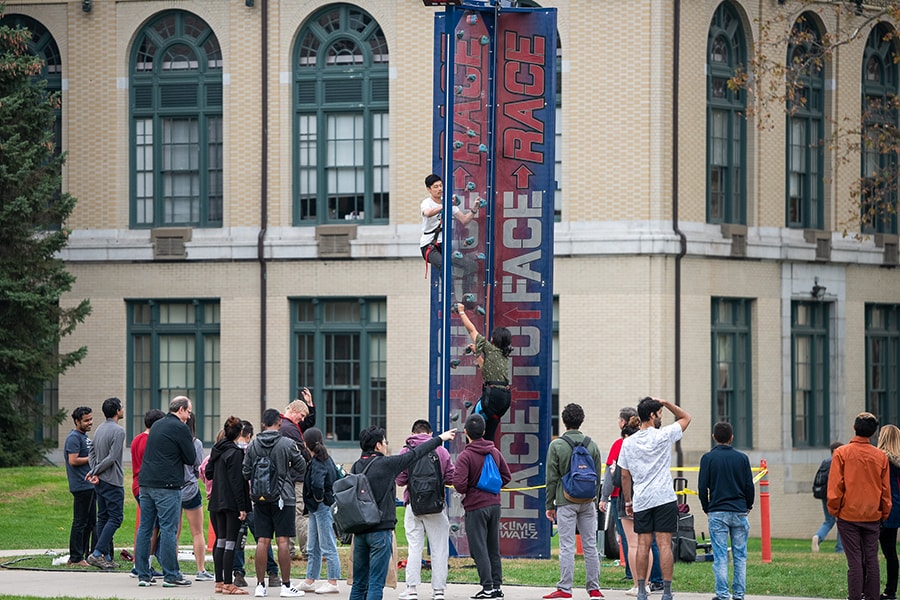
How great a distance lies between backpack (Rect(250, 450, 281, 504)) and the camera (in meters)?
18.0

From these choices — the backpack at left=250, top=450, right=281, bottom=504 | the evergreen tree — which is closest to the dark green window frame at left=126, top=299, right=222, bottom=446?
the evergreen tree

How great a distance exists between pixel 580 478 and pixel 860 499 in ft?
8.99

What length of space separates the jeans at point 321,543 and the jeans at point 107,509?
2.76m

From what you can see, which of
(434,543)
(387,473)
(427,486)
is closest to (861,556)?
(434,543)

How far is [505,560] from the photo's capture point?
72.9 feet

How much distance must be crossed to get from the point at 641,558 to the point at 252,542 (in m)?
9.78

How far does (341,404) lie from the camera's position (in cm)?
3512

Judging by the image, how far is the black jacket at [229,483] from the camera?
724 inches

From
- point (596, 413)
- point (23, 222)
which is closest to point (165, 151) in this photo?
point (23, 222)

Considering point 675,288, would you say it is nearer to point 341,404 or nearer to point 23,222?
point 341,404

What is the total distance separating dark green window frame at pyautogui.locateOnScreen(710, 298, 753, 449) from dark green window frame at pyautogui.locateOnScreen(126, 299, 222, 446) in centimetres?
959

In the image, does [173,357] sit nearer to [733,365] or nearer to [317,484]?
[733,365]

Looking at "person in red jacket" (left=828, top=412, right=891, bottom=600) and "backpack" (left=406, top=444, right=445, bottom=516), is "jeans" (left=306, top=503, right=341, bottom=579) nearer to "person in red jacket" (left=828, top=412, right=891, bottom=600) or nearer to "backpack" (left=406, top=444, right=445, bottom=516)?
"backpack" (left=406, top=444, right=445, bottom=516)

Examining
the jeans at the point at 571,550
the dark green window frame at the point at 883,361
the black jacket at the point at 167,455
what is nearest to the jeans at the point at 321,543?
the black jacket at the point at 167,455
